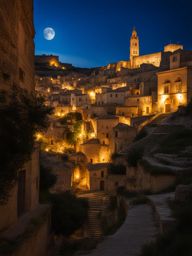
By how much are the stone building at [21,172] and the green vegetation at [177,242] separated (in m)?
3.04

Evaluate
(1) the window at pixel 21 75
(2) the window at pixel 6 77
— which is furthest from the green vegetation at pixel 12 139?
(1) the window at pixel 21 75

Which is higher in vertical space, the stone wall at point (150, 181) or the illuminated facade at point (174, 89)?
the illuminated facade at point (174, 89)

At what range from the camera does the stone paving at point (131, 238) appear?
760 centimetres

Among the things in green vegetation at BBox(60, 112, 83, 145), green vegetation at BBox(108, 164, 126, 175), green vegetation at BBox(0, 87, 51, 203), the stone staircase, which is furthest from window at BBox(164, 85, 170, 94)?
green vegetation at BBox(0, 87, 51, 203)

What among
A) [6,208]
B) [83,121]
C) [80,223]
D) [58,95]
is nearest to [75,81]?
[58,95]

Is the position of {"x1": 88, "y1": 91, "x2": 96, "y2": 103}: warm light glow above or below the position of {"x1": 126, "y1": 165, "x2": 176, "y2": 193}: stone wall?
above

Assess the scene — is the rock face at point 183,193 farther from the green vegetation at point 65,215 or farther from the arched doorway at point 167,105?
the arched doorway at point 167,105

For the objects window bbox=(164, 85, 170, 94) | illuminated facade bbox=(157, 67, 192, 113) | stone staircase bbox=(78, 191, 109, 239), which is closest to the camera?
stone staircase bbox=(78, 191, 109, 239)

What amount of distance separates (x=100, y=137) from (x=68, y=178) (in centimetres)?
1368

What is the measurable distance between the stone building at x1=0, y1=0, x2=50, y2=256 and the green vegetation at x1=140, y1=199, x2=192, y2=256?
3.04 metres

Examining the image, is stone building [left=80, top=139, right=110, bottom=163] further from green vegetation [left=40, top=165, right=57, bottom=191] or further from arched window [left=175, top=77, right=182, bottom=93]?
green vegetation [left=40, top=165, right=57, bottom=191]

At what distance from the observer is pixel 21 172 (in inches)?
→ 384

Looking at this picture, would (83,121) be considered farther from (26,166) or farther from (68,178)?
(26,166)

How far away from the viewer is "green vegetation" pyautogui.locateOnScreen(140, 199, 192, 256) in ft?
17.9
